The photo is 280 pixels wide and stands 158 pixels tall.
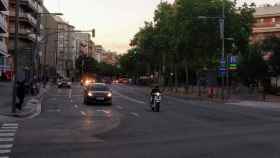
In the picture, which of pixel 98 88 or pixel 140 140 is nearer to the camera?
pixel 140 140

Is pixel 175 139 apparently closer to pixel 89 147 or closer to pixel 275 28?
pixel 89 147

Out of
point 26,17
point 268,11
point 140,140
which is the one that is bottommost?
point 140,140

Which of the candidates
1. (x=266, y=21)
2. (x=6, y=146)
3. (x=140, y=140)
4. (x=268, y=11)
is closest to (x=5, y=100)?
(x=140, y=140)

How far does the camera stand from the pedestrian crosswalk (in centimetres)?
1434

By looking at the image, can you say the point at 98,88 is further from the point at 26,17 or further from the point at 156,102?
the point at 26,17

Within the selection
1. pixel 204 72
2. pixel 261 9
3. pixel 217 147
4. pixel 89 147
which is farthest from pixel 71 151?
pixel 261 9

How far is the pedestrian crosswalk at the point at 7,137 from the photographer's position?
565 inches

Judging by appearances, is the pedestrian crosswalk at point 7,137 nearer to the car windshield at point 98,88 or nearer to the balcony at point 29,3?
the car windshield at point 98,88

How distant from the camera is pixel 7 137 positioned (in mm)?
17766

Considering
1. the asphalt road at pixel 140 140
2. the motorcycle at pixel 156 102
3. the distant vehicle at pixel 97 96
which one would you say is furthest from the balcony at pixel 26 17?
the asphalt road at pixel 140 140

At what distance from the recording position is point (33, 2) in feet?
369

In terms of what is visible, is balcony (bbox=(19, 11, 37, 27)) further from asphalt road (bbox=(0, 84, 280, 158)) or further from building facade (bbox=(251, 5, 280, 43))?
asphalt road (bbox=(0, 84, 280, 158))

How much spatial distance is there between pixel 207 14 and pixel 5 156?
174 feet

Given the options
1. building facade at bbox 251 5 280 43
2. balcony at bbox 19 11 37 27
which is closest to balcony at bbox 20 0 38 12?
balcony at bbox 19 11 37 27
